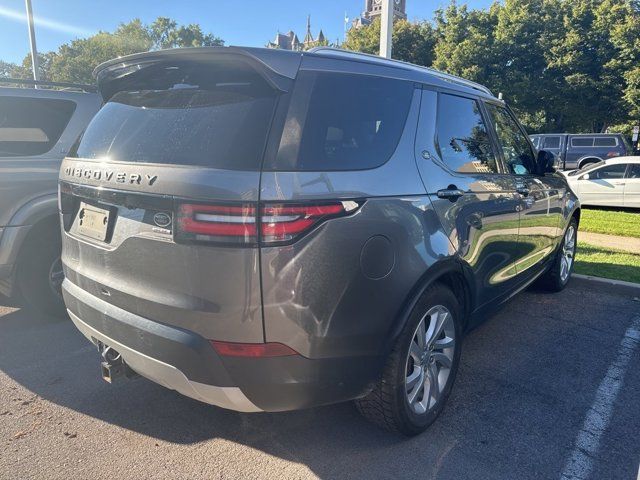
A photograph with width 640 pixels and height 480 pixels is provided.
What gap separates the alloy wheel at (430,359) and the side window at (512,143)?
1.57m

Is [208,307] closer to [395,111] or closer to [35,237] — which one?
[395,111]

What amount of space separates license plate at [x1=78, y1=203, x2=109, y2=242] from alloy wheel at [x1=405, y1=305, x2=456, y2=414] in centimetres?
163

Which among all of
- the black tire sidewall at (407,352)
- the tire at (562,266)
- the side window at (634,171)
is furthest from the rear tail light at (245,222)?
the side window at (634,171)

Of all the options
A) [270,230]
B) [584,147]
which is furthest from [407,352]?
[584,147]

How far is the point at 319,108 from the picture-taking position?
2244 millimetres

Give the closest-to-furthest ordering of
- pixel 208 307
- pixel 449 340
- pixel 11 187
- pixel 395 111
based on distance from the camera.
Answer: pixel 208 307, pixel 395 111, pixel 449 340, pixel 11 187

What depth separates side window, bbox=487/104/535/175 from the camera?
12.7 feet

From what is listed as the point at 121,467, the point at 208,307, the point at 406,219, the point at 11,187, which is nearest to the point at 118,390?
the point at 121,467

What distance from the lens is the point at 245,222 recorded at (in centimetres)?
199

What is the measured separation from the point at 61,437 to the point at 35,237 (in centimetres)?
201

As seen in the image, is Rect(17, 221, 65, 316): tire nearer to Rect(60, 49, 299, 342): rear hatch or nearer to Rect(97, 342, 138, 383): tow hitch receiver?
Rect(60, 49, 299, 342): rear hatch

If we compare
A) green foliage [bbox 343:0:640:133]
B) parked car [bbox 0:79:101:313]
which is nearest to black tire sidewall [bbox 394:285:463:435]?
parked car [bbox 0:79:101:313]

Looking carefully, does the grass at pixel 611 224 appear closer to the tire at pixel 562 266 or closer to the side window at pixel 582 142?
the tire at pixel 562 266

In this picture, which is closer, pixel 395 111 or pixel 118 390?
pixel 395 111
